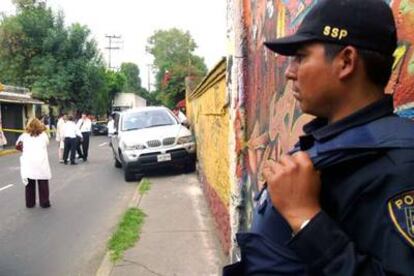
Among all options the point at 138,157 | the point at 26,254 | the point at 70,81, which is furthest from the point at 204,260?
the point at 70,81

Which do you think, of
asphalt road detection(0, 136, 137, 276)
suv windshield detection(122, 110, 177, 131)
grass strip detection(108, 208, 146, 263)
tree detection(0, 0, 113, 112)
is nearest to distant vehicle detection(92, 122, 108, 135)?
tree detection(0, 0, 113, 112)

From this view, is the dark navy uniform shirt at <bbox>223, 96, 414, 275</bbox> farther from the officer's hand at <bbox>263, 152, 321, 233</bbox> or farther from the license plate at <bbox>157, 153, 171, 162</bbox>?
the license plate at <bbox>157, 153, 171, 162</bbox>

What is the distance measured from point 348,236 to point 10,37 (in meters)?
39.7

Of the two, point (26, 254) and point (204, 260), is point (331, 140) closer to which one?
point (204, 260)

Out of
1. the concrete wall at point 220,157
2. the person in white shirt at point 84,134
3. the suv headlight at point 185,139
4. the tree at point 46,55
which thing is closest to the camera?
the concrete wall at point 220,157

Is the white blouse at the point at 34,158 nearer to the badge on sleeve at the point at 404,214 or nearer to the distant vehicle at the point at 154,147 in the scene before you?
the distant vehicle at the point at 154,147

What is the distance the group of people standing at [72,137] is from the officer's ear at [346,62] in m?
16.5

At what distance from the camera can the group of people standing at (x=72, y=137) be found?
17.4 m

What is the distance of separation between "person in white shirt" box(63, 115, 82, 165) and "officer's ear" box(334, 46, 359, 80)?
16530 mm

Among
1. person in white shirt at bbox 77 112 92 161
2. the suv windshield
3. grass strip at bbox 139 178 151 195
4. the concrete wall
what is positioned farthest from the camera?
person in white shirt at bbox 77 112 92 161

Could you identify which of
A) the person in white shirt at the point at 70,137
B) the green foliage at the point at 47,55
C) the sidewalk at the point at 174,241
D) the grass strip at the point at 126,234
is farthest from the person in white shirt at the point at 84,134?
the green foliage at the point at 47,55

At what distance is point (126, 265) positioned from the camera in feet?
19.0

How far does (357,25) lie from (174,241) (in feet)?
18.8

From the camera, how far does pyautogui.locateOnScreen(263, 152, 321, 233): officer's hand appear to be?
130 cm
